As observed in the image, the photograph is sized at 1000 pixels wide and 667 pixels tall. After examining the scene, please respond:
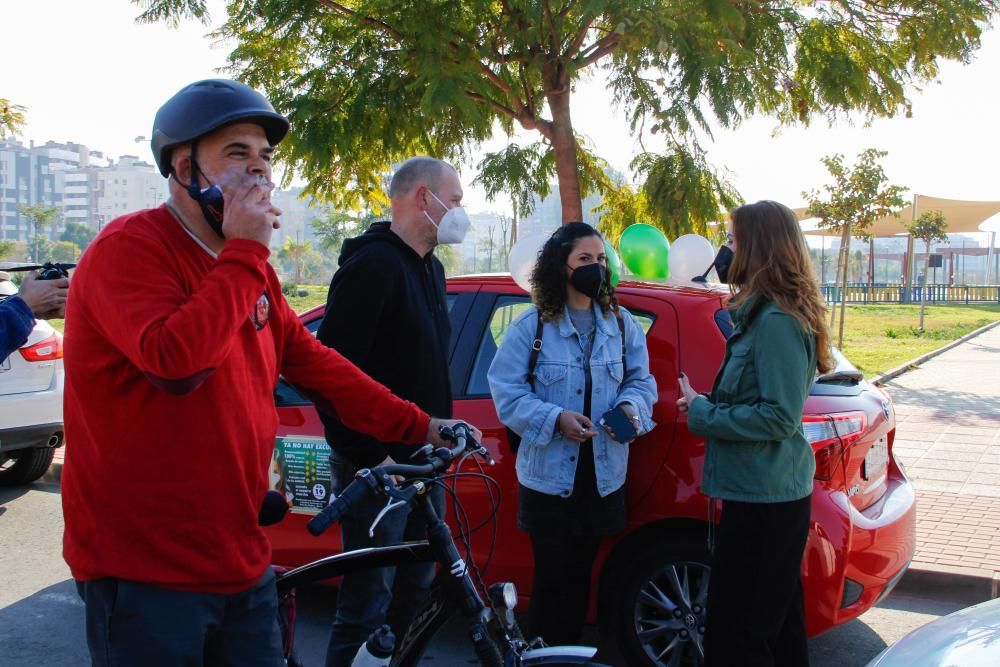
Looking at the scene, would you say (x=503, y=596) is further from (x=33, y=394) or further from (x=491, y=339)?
(x=33, y=394)

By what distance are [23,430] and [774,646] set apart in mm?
5897

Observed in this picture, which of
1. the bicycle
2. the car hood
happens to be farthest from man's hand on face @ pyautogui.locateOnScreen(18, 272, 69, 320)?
the car hood

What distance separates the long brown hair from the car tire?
662 cm

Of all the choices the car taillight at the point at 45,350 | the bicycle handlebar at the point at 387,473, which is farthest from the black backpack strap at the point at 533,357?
the car taillight at the point at 45,350

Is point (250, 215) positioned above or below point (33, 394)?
above

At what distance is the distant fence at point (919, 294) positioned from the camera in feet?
143

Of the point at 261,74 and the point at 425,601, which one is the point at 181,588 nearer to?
the point at 425,601

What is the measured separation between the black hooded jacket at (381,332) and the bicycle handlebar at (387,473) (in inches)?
29.3

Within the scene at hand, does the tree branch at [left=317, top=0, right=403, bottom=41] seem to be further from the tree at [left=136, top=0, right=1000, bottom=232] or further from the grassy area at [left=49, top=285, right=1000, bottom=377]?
the grassy area at [left=49, top=285, right=1000, bottom=377]

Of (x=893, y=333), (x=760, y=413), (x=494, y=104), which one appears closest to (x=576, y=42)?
(x=494, y=104)

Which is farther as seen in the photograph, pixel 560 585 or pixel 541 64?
pixel 541 64

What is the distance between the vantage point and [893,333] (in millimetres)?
21844

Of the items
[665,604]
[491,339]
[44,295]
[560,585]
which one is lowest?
[665,604]

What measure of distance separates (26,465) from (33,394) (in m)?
1.02
